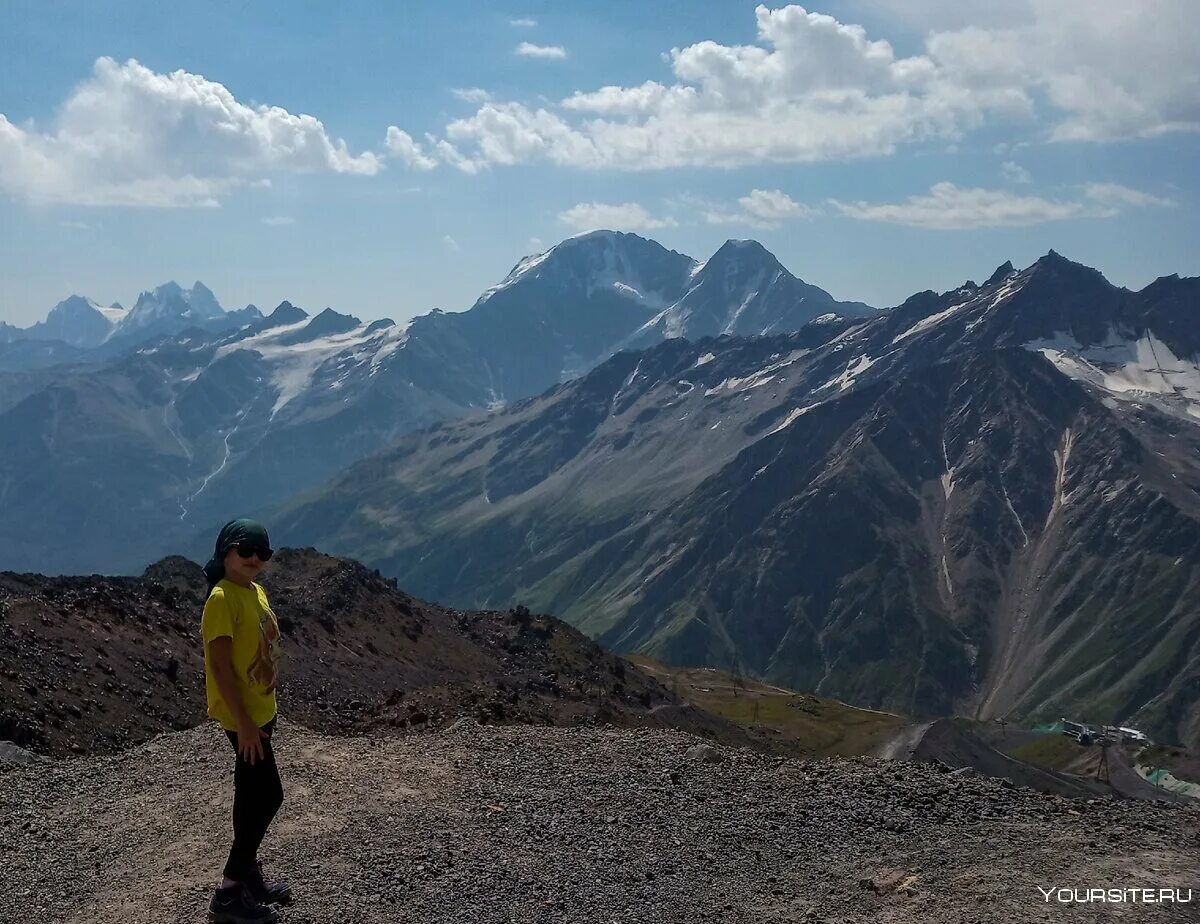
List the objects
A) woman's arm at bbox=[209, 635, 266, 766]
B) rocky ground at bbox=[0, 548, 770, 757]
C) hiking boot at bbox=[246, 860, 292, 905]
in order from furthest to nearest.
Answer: rocky ground at bbox=[0, 548, 770, 757]
hiking boot at bbox=[246, 860, 292, 905]
woman's arm at bbox=[209, 635, 266, 766]

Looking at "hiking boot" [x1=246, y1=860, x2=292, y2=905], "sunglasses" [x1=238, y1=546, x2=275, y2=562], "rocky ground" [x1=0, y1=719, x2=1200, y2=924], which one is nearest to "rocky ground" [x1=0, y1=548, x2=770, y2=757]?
"rocky ground" [x1=0, y1=719, x2=1200, y2=924]

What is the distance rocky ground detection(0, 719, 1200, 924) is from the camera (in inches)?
567

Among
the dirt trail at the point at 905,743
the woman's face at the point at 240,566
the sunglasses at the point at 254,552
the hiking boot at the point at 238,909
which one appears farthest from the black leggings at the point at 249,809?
the dirt trail at the point at 905,743

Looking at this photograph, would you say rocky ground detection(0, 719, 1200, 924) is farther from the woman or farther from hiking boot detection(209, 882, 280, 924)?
the woman

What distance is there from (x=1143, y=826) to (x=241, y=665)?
13.6 m

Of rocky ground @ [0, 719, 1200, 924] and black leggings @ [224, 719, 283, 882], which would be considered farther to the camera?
rocky ground @ [0, 719, 1200, 924]

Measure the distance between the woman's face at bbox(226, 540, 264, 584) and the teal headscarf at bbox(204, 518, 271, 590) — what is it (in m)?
0.10

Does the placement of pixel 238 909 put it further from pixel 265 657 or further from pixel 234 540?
pixel 234 540

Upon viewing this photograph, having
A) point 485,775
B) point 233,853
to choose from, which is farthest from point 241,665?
point 485,775

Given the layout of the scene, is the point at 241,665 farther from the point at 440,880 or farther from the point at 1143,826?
the point at 1143,826

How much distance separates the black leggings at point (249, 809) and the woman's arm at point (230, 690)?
25 cm

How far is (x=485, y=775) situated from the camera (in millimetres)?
19266

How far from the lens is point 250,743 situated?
43.7 feet

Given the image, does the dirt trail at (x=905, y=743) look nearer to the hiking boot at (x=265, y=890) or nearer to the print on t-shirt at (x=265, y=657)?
the hiking boot at (x=265, y=890)
